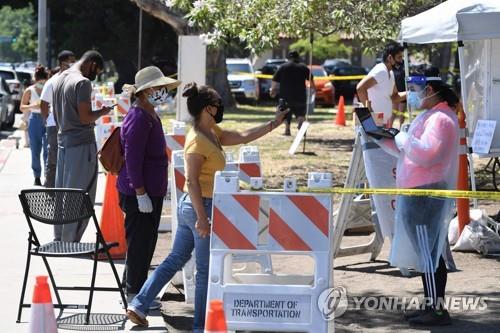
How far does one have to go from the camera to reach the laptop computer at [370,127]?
8.13 metres

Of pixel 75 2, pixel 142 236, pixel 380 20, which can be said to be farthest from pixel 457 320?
pixel 75 2

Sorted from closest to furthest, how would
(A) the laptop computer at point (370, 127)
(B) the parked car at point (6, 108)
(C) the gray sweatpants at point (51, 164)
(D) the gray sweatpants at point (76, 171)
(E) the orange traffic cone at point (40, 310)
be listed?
(E) the orange traffic cone at point (40, 310) < (A) the laptop computer at point (370, 127) < (D) the gray sweatpants at point (76, 171) < (C) the gray sweatpants at point (51, 164) < (B) the parked car at point (6, 108)

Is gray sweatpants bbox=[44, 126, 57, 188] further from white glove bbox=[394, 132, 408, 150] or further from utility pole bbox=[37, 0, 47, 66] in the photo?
utility pole bbox=[37, 0, 47, 66]

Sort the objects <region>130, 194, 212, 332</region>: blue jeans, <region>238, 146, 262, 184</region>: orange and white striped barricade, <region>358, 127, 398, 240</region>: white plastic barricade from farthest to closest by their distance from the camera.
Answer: <region>358, 127, 398, 240</region>: white plastic barricade, <region>238, 146, 262, 184</region>: orange and white striped barricade, <region>130, 194, 212, 332</region>: blue jeans

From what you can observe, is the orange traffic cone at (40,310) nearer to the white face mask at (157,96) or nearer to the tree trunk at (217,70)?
the white face mask at (157,96)

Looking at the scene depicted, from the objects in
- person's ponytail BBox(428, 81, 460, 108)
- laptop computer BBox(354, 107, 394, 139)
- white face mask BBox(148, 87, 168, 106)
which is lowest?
laptop computer BBox(354, 107, 394, 139)

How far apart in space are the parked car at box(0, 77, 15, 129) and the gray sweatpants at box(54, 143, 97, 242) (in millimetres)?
17955

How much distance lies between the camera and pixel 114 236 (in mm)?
10906

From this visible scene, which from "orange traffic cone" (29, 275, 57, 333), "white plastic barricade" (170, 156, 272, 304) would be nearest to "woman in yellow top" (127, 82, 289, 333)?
"white plastic barricade" (170, 156, 272, 304)

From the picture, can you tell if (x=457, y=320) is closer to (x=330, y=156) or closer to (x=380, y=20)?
(x=380, y=20)

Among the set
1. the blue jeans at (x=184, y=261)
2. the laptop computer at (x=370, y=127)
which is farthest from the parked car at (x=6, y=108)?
the blue jeans at (x=184, y=261)

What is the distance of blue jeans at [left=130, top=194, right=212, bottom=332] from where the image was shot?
7.16 m

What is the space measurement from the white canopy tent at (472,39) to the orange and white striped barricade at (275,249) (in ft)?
Result: 15.5

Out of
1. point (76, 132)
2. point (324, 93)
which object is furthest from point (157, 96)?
point (324, 93)
